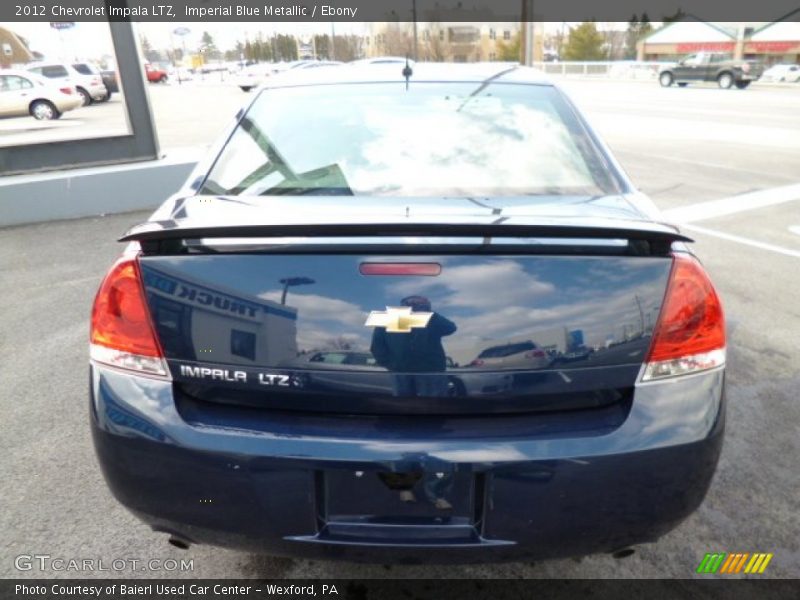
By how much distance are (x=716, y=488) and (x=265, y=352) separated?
83.4 inches

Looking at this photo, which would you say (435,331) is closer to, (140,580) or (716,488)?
(140,580)

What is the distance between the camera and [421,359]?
1561 mm

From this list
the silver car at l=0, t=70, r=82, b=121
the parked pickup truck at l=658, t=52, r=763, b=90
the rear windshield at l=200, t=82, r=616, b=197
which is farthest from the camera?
the parked pickup truck at l=658, t=52, r=763, b=90

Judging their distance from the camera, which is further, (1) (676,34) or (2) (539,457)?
(1) (676,34)

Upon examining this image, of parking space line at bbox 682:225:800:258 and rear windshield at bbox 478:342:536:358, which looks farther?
parking space line at bbox 682:225:800:258

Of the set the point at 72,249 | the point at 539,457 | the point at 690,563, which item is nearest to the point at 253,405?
the point at 539,457

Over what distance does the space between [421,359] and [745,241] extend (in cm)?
576

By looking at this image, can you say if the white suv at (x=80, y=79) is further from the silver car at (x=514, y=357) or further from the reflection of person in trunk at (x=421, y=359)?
the silver car at (x=514, y=357)

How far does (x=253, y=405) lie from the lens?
165 centimetres

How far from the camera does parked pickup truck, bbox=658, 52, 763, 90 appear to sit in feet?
103

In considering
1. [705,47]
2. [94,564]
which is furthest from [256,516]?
[705,47]

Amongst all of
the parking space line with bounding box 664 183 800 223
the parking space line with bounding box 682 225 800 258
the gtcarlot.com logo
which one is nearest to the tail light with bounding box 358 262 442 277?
the gtcarlot.com logo

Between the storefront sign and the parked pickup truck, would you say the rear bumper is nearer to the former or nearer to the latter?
the parked pickup truck

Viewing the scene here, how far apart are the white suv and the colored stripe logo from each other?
808 centimetres
